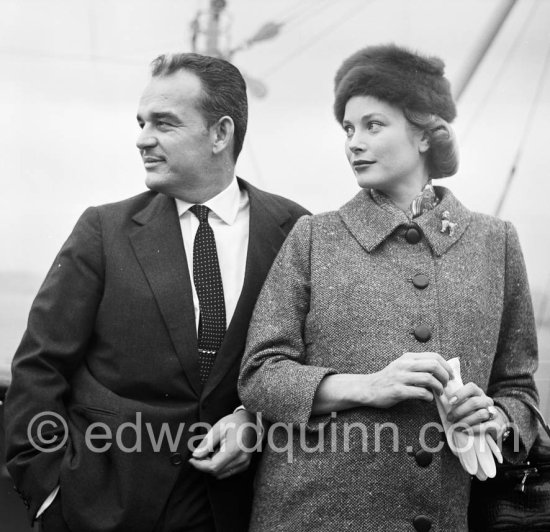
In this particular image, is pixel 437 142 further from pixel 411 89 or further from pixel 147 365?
pixel 147 365

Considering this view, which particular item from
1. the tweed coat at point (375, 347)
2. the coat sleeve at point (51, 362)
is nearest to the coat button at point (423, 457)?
the tweed coat at point (375, 347)

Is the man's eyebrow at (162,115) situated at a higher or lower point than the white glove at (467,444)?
higher

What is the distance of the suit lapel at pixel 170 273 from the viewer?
1883 mm

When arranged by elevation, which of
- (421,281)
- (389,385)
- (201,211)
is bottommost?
(389,385)

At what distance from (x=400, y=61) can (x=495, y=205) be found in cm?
114

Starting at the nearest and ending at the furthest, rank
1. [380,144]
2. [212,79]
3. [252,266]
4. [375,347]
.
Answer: [375,347], [380,144], [252,266], [212,79]

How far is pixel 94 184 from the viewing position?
2877mm

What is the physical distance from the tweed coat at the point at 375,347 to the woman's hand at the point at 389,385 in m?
0.03

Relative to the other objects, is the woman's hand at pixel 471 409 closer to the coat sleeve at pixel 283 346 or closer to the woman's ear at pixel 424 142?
the coat sleeve at pixel 283 346

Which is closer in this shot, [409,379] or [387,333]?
[409,379]

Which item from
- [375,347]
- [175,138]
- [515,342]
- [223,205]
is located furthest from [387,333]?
[175,138]

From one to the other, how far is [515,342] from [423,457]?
0.34 meters

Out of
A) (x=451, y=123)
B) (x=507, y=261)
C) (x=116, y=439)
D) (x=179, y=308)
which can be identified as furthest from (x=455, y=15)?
(x=116, y=439)

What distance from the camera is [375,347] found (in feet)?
5.74
